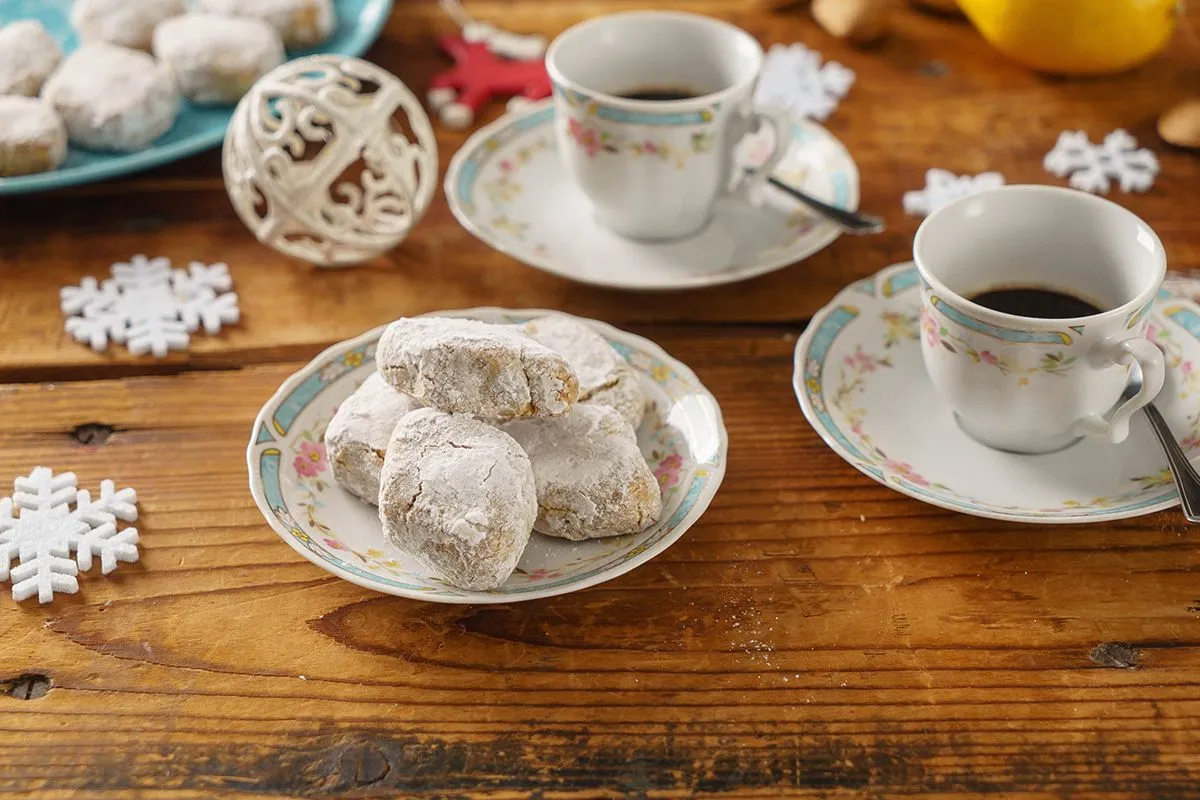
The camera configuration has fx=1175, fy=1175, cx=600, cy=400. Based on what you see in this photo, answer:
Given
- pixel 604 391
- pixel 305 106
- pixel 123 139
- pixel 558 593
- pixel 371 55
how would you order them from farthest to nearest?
pixel 371 55 → pixel 123 139 → pixel 305 106 → pixel 604 391 → pixel 558 593

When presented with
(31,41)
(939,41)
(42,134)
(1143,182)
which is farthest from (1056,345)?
(31,41)

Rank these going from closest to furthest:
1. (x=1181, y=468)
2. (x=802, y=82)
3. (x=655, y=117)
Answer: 1. (x=1181, y=468)
2. (x=655, y=117)
3. (x=802, y=82)

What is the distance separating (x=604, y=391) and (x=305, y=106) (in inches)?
20.3

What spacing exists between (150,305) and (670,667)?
2.42 ft

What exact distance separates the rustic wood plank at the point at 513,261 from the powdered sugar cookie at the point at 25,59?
137 mm

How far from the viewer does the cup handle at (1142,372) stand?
0.93 metres

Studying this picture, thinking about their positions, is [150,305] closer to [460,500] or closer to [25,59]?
[25,59]

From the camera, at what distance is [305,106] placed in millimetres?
1274

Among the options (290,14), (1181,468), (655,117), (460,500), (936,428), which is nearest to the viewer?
(460,500)

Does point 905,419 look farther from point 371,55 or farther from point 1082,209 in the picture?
point 371,55

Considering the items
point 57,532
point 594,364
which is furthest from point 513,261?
point 57,532

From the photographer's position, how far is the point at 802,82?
5.42ft

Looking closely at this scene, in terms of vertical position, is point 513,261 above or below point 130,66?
below

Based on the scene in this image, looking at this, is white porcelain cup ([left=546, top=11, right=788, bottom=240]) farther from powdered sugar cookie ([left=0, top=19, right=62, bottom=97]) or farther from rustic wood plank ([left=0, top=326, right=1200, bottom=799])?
powdered sugar cookie ([left=0, top=19, right=62, bottom=97])
